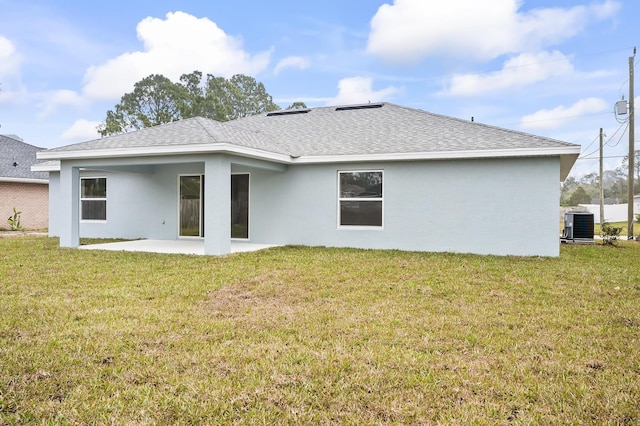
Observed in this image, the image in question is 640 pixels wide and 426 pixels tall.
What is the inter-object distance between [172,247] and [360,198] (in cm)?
526

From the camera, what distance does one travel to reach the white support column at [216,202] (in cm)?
1009

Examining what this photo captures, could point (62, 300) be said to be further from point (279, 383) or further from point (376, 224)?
point (376, 224)

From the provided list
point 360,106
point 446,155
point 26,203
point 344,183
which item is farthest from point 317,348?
point 26,203

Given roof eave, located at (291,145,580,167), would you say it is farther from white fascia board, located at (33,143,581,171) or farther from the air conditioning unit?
the air conditioning unit

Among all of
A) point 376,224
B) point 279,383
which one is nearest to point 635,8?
point 376,224

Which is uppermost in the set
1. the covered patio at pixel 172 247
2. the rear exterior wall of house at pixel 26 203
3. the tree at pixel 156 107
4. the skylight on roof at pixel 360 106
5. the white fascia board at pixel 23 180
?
the tree at pixel 156 107

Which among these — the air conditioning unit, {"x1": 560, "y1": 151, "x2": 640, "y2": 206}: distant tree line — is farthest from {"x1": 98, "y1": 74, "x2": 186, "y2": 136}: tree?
{"x1": 560, "y1": 151, "x2": 640, "y2": 206}: distant tree line

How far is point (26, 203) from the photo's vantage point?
2092cm

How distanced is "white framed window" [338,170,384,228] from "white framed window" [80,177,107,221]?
866 cm

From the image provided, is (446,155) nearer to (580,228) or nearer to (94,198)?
(580,228)

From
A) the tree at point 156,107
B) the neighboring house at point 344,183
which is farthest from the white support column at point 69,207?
the tree at point 156,107

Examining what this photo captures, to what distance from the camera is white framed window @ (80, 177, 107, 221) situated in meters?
15.3

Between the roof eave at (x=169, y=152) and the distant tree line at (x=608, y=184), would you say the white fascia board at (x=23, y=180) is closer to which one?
the roof eave at (x=169, y=152)

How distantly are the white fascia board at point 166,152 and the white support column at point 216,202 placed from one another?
329mm
